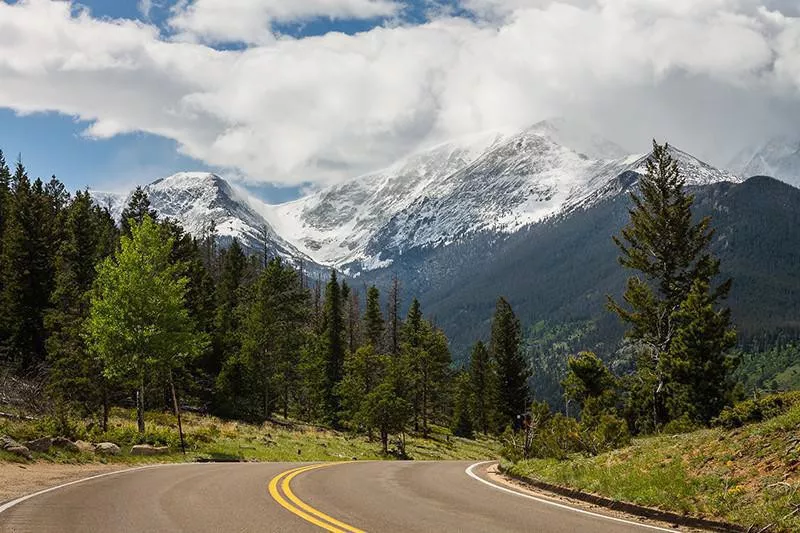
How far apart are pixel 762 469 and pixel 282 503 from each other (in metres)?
8.91

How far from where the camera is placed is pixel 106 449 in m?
23.2

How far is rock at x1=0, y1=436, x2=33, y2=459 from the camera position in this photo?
18.6 m

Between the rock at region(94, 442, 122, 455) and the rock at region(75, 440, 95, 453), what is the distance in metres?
0.18

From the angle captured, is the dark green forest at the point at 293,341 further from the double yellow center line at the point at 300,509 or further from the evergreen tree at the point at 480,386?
the double yellow center line at the point at 300,509

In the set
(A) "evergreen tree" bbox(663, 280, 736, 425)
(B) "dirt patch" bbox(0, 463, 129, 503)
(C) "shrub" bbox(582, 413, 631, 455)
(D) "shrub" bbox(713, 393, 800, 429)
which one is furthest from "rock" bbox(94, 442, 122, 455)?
(A) "evergreen tree" bbox(663, 280, 736, 425)

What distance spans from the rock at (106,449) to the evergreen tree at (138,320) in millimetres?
7028

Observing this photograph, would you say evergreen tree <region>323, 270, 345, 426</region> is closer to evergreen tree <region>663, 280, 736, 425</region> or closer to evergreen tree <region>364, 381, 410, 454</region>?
evergreen tree <region>364, 381, 410, 454</region>

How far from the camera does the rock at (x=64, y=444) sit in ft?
69.5

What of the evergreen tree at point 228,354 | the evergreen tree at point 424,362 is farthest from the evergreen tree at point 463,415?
the evergreen tree at point 228,354

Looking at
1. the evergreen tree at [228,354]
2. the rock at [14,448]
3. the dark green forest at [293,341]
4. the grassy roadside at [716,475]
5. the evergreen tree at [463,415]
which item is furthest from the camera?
the evergreen tree at [463,415]

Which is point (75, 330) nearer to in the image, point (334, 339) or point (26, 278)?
point (26, 278)

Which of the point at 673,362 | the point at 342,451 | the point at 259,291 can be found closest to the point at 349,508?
Answer: the point at 673,362

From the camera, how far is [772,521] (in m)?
9.06

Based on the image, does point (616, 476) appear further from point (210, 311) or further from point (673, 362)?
point (210, 311)
